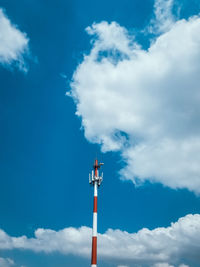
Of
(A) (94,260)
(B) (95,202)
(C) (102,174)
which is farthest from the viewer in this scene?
(C) (102,174)

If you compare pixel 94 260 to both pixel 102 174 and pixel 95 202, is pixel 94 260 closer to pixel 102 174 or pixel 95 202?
pixel 95 202

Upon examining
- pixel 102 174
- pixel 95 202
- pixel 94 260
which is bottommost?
pixel 94 260

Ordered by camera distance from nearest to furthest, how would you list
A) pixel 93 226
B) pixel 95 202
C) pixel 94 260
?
1. pixel 94 260
2. pixel 93 226
3. pixel 95 202

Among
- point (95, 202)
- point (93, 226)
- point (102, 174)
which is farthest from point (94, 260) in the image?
point (102, 174)

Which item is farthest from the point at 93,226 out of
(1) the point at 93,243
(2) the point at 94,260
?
(2) the point at 94,260

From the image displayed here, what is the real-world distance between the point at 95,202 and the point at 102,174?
25.4 ft

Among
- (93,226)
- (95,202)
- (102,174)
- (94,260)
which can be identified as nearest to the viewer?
(94,260)

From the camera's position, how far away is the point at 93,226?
48.8 metres

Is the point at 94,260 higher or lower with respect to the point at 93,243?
lower

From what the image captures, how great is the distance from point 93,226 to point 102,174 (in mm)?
12908

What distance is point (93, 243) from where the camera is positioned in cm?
4678

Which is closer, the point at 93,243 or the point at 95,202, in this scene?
the point at 93,243

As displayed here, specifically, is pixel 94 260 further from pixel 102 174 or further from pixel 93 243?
pixel 102 174

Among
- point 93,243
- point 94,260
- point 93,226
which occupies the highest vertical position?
point 93,226
